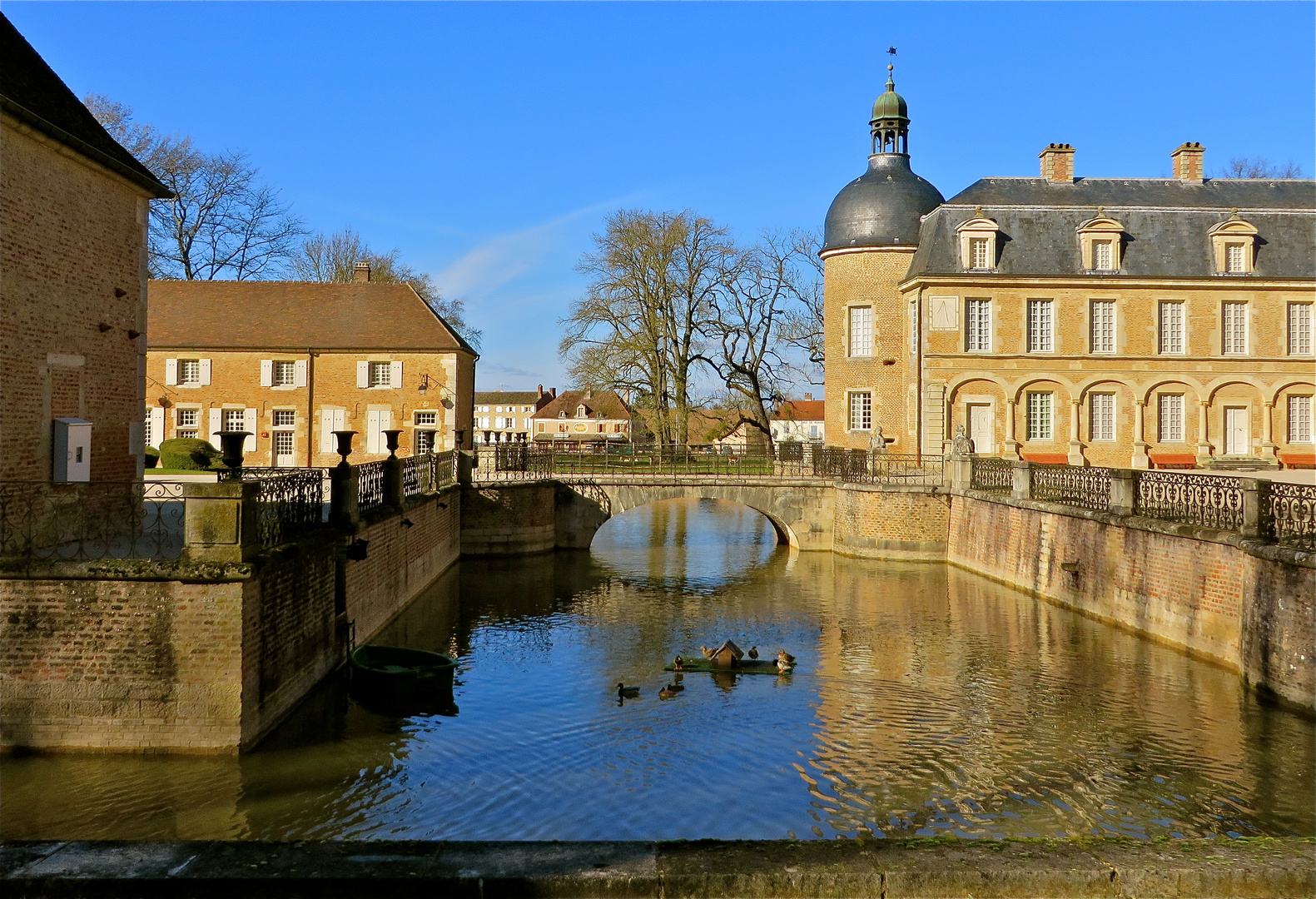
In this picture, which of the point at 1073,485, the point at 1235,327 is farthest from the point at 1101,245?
the point at 1073,485

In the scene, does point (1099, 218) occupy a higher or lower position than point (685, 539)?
higher

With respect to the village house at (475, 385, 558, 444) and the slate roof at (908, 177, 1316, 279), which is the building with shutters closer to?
the slate roof at (908, 177, 1316, 279)

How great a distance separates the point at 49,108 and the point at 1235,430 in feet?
105

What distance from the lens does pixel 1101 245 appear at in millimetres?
31703

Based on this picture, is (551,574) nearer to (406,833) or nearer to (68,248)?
(68,248)

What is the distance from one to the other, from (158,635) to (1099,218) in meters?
30.0

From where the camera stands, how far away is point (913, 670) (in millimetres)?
14688

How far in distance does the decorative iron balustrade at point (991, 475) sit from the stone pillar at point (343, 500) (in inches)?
584

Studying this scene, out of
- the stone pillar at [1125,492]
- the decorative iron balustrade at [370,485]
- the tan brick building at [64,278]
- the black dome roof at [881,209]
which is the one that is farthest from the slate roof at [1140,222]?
the tan brick building at [64,278]

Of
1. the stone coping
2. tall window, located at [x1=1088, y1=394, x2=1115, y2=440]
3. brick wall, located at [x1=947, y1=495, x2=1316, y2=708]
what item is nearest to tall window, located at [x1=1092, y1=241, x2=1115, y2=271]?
tall window, located at [x1=1088, y1=394, x2=1115, y2=440]

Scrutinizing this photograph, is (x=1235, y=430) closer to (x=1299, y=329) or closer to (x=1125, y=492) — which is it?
(x=1299, y=329)

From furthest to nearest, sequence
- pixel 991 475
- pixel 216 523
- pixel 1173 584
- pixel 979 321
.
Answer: pixel 979 321
pixel 991 475
pixel 1173 584
pixel 216 523

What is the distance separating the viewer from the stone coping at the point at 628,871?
389 centimetres

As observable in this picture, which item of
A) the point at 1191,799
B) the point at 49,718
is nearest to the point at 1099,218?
the point at 1191,799
